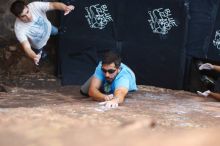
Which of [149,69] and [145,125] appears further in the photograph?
[149,69]

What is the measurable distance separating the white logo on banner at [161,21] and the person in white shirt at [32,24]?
4.42 ft

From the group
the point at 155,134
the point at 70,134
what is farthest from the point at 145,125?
the point at 70,134

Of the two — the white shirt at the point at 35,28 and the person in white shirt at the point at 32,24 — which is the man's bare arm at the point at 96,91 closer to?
the person in white shirt at the point at 32,24

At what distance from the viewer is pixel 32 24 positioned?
6.75 m

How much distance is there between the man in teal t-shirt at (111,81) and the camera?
16.2ft

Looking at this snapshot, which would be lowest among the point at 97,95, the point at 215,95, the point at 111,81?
the point at 215,95

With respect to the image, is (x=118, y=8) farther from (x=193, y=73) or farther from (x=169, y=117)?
(x=169, y=117)

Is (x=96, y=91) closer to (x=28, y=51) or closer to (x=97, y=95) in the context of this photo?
(x=97, y=95)

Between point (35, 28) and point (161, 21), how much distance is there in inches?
77.4

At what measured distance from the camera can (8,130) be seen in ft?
5.74

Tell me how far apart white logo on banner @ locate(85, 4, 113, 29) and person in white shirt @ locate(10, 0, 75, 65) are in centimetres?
77

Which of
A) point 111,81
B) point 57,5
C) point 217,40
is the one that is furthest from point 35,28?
point 217,40

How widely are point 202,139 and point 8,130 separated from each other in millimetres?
726

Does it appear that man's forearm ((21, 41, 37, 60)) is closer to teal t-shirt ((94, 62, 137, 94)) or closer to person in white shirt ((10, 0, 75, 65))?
person in white shirt ((10, 0, 75, 65))
